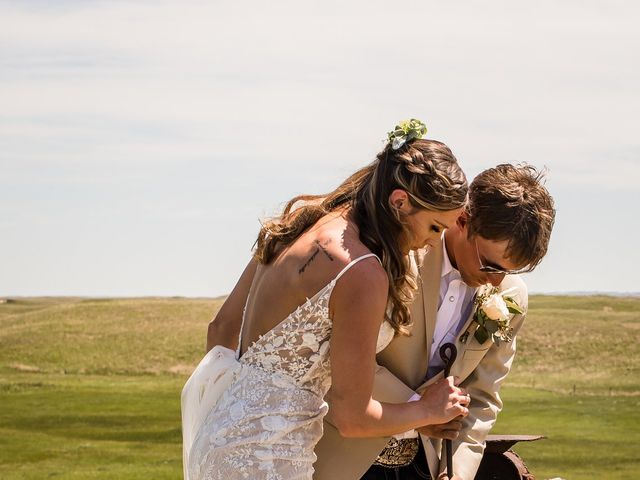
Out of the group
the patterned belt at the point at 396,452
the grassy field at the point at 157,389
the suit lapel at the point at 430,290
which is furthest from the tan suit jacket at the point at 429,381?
the grassy field at the point at 157,389

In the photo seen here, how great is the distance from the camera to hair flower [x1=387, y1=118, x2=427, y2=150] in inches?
172

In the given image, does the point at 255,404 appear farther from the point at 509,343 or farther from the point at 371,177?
the point at 509,343

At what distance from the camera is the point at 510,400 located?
24219 mm

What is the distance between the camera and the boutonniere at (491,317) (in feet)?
16.7

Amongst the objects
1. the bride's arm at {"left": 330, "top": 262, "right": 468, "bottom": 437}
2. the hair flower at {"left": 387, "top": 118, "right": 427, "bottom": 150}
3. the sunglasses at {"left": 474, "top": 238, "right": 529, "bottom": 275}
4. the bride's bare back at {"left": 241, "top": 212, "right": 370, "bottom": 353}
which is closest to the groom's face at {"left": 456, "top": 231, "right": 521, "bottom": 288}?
the sunglasses at {"left": 474, "top": 238, "right": 529, "bottom": 275}

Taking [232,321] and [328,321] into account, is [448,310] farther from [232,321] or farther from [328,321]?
[328,321]

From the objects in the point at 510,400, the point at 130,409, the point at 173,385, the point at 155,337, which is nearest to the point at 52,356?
the point at 155,337

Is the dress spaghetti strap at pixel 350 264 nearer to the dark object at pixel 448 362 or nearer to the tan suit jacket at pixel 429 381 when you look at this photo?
the tan suit jacket at pixel 429 381

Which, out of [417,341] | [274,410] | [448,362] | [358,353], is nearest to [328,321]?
[358,353]

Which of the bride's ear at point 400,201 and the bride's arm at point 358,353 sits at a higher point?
the bride's ear at point 400,201

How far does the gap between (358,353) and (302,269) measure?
41 cm

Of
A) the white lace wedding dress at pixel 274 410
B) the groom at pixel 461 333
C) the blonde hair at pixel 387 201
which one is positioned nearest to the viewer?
the blonde hair at pixel 387 201

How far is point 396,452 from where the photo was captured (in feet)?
17.3

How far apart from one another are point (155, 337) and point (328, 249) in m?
34.7
